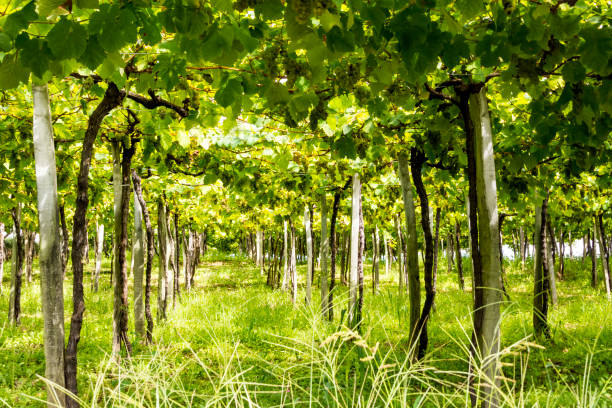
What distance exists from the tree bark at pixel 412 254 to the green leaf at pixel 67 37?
3.61m

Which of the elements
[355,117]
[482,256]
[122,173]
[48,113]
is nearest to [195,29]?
[48,113]

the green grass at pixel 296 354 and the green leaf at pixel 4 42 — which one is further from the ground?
the green leaf at pixel 4 42

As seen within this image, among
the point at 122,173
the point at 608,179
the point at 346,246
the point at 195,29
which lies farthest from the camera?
the point at 346,246

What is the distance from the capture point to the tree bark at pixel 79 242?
9.34 ft

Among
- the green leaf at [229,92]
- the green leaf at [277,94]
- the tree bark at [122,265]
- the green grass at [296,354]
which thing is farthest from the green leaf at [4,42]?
the tree bark at [122,265]

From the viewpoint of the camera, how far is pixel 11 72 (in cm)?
172

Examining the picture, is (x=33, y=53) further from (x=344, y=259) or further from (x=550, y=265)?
(x=344, y=259)

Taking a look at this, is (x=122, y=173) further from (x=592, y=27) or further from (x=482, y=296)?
(x=592, y=27)

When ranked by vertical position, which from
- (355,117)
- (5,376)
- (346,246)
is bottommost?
(5,376)

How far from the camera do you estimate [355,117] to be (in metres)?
4.01

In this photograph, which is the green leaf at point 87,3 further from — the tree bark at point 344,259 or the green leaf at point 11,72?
the tree bark at point 344,259

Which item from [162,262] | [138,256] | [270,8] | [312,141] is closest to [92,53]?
[270,8]

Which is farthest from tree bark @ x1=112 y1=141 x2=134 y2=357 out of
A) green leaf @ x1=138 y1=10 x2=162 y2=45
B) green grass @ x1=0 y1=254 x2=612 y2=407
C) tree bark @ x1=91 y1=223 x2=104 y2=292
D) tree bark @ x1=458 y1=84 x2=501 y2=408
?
tree bark @ x1=91 y1=223 x2=104 y2=292

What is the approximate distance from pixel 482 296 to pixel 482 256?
281 mm
